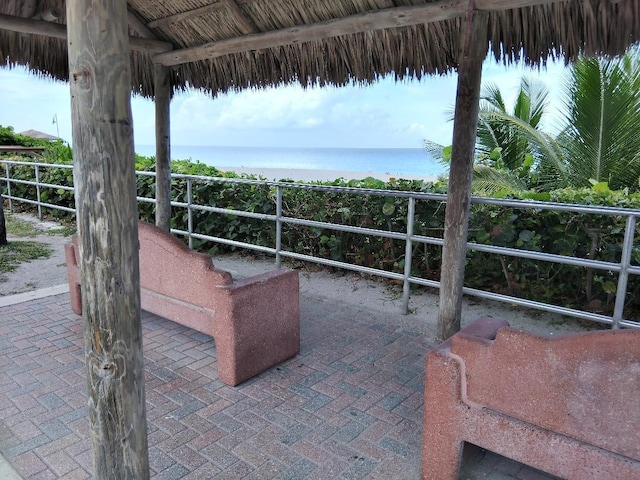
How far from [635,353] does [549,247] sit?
2780mm

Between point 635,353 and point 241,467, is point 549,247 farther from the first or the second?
point 241,467

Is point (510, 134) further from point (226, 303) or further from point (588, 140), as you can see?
point (226, 303)

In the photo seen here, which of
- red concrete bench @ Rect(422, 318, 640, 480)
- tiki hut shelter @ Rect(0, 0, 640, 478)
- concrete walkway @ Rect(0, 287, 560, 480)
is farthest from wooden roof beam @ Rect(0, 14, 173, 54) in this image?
red concrete bench @ Rect(422, 318, 640, 480)

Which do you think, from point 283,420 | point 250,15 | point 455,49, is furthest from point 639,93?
point 283,420

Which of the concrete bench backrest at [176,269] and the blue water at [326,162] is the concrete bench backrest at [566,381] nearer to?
the concrete bench backrest at [176,269]

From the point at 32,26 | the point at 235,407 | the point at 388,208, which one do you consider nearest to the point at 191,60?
the point at 32,26

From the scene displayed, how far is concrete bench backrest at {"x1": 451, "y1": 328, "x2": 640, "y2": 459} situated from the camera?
1.44m

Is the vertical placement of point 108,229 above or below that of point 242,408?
above

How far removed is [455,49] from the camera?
3.49 metres

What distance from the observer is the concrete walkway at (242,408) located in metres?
2.11

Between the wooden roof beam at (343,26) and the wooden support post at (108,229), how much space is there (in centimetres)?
221

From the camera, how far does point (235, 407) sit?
101 inches

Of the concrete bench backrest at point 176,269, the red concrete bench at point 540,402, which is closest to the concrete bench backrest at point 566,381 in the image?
the red concrete bench at point 540,402

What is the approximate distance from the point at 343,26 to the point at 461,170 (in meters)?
1.37
